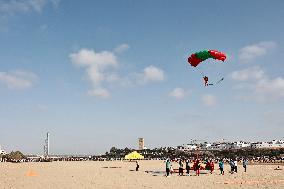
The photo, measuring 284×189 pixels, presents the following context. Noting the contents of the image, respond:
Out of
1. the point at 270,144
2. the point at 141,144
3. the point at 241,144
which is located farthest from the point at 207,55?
the point at 141,144

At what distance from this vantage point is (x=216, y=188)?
18328 mm

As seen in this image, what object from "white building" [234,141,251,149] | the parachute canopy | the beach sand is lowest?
"white building" [234,141,251,149]

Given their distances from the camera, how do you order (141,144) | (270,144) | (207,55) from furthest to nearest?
1. (141,144)
2. (270,144)
3. (207,55)

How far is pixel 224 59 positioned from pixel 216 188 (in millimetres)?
11384

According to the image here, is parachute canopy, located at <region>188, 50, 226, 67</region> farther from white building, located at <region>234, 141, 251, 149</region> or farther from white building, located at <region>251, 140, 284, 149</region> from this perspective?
white building, located at <region>234, 141, 251, 149</region>

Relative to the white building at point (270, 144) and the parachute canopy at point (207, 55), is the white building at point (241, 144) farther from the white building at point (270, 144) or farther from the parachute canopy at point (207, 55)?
the parachute canopy at point (207, 55)

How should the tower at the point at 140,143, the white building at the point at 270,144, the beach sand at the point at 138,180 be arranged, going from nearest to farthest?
the beach sand at the point at 138,180
the white building at the point at 270,144
the tower at the point at 140,143

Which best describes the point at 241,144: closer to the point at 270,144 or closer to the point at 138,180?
the point at 270,144

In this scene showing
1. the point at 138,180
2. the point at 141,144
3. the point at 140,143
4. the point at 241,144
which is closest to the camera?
the point at 138,180

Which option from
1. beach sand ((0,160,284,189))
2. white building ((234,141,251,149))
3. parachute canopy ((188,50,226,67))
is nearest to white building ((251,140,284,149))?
white building ((234,141,251,149))

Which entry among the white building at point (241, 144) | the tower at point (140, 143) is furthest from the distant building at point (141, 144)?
the white building at point (241, 144)

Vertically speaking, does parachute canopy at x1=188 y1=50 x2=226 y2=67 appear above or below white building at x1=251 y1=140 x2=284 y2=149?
above

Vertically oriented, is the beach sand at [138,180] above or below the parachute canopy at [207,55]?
below

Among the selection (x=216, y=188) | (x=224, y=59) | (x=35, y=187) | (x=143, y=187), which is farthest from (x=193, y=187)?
(x=224, y=59)
